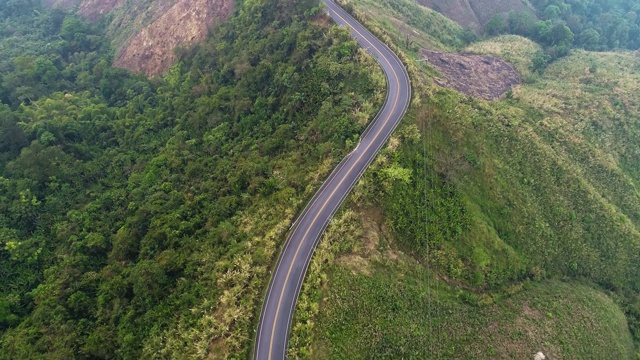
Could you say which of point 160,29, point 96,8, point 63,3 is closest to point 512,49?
point 160,29

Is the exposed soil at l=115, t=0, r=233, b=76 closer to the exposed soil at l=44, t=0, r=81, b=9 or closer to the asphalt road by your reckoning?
the asphalt road

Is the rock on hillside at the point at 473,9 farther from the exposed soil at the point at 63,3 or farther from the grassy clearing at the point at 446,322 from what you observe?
the exposed soil at the point at 63,3

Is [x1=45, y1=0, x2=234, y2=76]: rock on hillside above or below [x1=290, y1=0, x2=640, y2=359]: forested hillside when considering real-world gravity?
above

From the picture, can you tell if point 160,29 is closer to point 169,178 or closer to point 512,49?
point 169,178

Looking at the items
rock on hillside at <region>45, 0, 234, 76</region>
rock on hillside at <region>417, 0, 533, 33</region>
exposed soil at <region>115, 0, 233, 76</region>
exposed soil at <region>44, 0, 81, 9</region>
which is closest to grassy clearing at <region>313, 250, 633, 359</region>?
exposed soil at <region>115, 0, 233, 76</region>

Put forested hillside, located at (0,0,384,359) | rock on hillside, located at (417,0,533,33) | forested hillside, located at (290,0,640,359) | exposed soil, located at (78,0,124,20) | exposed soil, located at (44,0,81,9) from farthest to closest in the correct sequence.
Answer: rock on hillside, located at (417,0,533,33)
exposed soil, located at (44,0,81,9)
exposed soil, located at (78,0,124,20)
forested hillside, located at (0,0,384,359)
forested hillside, located at (290,0,640,359)

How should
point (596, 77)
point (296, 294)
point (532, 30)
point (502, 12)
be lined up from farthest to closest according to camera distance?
point (502, 12) < point (532, 30) < point (596, 77) < point (296, 294)

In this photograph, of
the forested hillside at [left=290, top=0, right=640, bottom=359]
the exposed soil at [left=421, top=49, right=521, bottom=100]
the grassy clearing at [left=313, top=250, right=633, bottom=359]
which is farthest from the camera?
the exposed soil at [left=421, top=49, right=521, bottom=100]

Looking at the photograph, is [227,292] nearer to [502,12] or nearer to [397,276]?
[397,276]

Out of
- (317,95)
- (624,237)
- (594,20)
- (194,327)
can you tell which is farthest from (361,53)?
(594,20)
